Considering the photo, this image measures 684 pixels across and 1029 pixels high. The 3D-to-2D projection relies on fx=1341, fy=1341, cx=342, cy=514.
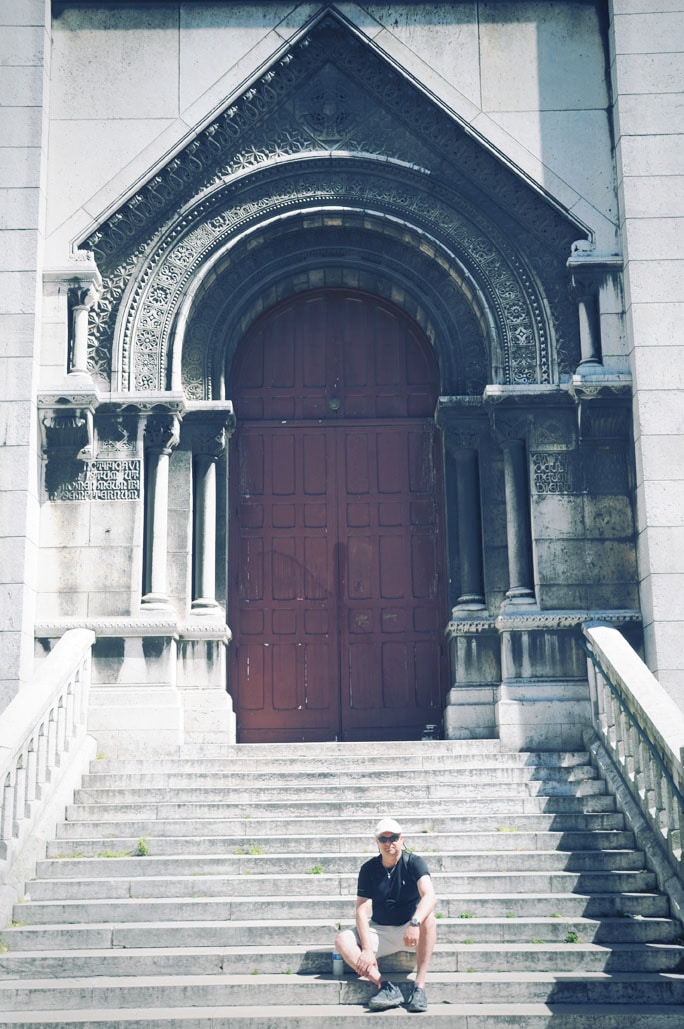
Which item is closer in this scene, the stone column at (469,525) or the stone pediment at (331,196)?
the stone column at (469,525)

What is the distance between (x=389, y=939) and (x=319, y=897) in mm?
986

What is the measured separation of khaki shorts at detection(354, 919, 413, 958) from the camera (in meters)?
7.96

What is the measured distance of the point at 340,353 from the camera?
13.6 metres

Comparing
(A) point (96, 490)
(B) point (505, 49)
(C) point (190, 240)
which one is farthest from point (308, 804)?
(B) point (505, 49)

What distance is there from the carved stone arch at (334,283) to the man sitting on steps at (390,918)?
19.2 ft

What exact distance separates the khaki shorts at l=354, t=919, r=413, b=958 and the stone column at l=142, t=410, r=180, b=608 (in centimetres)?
483

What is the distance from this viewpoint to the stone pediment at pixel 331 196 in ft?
41.8

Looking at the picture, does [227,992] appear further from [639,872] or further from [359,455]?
[359,455]

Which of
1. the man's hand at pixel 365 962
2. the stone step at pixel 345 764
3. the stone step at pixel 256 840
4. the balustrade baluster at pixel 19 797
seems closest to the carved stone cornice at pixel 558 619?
the stone step at pixel 345 764

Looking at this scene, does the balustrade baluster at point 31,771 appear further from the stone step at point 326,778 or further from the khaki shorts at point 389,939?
the khaki shorts at point 389,939

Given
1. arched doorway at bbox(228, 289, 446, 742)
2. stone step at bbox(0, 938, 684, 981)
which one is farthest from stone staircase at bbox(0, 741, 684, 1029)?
arched doorway at bbox(228, 289, 446, 742)

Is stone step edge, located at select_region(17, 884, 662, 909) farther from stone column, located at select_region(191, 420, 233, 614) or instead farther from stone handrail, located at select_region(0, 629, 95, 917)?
stone column, located at select_region(191, 420, 233, 614)

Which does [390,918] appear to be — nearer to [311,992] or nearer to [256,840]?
[311,992]

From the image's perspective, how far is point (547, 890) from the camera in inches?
353
